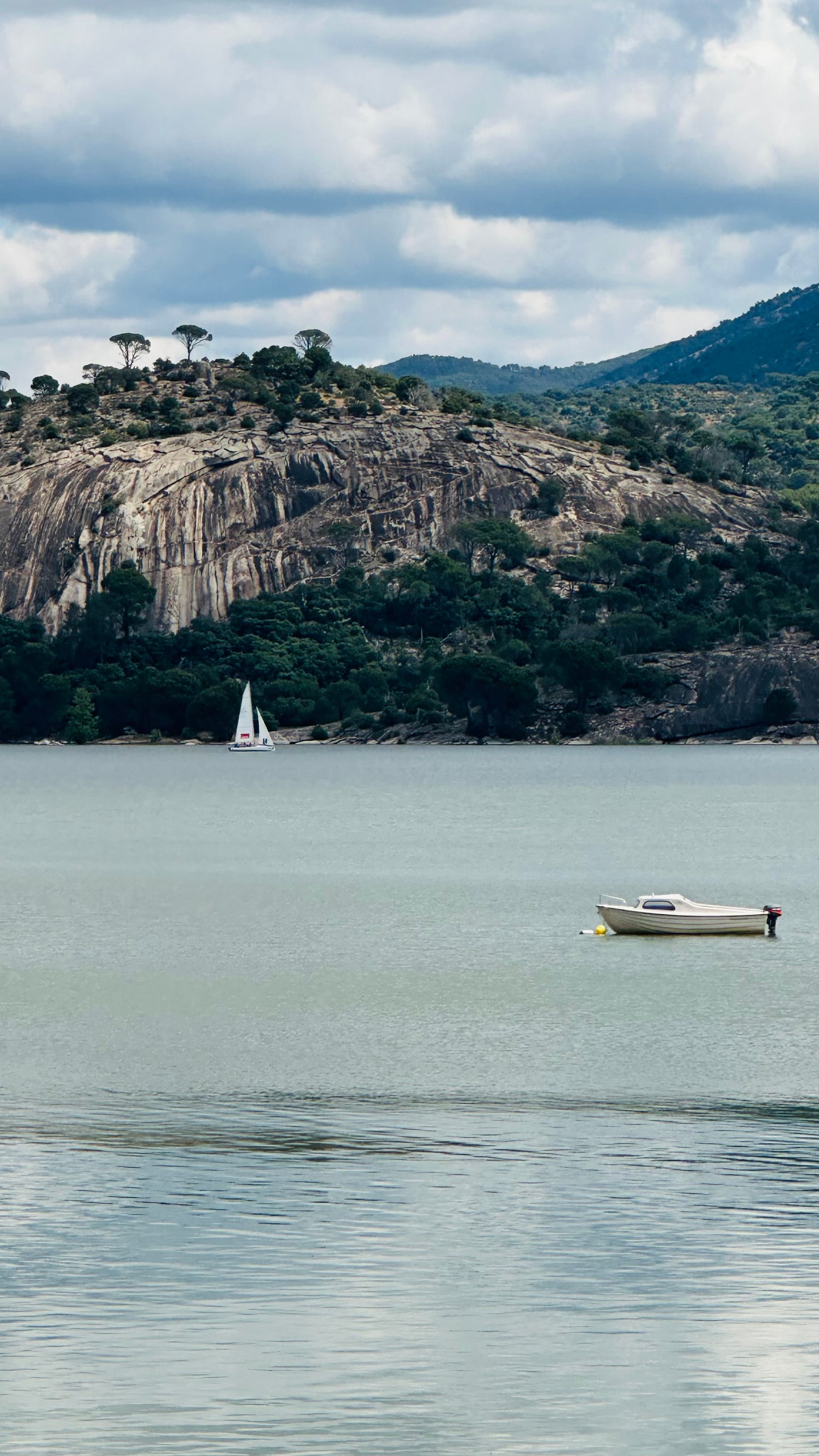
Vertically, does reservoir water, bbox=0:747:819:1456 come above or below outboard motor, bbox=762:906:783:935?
below

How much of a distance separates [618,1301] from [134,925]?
42.2m

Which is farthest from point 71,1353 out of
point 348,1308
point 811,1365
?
point 811,1365

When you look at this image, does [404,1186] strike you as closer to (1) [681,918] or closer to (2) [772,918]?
(1) [681,918]

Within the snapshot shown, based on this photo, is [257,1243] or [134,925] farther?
[134,925]

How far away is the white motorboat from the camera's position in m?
57.4

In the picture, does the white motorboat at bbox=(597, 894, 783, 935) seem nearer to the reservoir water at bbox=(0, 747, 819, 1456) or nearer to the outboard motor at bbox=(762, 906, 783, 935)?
the outboard motor at bbox=(762, 906, 783, 935)

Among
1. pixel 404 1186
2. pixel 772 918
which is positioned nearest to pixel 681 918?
pixel 772 918

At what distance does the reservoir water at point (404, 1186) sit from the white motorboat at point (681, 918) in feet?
1.74

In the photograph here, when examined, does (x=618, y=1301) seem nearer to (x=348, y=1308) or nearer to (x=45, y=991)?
(x=348, y=1308)

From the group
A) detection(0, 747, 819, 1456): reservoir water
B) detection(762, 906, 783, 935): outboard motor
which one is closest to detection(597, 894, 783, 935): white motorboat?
detection(762, 906, 783, 935): outboard motor

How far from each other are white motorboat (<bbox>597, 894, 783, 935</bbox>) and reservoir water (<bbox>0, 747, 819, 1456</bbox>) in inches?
20.9

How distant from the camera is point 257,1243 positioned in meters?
23.7

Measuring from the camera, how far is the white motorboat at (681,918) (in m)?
57.4

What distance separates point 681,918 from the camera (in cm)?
5759
